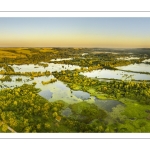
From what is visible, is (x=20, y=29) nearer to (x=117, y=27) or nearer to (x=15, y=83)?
(x=15, y=83)

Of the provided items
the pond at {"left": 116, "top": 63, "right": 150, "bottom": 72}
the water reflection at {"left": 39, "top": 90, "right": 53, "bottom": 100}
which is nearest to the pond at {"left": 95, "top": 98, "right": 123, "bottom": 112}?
the pond at {"left": 116, "top": 63, "right": 150, "bottom": 72}

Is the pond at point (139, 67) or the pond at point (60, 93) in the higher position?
the pond at point (139, 67)

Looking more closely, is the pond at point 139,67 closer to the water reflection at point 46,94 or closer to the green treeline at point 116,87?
the green treeline at point 116,87

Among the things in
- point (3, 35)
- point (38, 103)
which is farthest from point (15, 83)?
point (3, 35)
